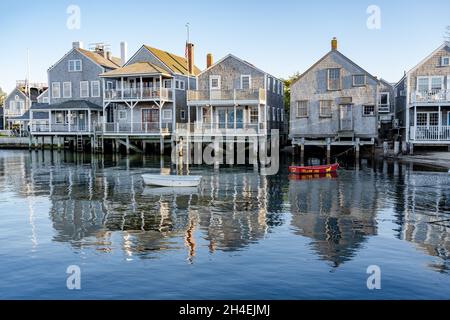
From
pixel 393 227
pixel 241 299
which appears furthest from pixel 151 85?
pixel 241 299

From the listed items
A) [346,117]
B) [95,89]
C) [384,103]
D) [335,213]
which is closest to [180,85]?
[95,89]

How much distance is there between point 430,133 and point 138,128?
3151 centimetres

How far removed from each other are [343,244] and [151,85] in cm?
4383

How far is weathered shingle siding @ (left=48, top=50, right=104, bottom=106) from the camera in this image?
65500 mm

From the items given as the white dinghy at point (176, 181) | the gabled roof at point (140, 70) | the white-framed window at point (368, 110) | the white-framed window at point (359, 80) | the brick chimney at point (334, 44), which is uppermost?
the brick chimney at point (334, 44)

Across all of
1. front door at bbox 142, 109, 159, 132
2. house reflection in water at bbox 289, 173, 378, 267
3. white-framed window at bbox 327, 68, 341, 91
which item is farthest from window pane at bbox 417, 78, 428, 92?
front door at bbox 142, 109, 159, 132

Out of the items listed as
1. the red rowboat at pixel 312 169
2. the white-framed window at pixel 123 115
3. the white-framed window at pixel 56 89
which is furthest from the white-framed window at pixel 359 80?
the white-framed window at pixel 56 89

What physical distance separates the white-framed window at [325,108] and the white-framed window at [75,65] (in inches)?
1273

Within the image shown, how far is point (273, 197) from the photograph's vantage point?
2986 cm

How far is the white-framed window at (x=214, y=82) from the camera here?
55281 mm

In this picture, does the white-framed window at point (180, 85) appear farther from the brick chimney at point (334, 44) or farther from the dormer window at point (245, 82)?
the brick chimney at point (334, 44)

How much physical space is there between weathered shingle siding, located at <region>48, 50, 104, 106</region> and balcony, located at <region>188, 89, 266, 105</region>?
58.5ft

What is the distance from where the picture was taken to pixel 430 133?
4822 centimetres

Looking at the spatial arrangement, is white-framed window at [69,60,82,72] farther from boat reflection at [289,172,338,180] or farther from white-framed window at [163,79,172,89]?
boat reflection at [289,172,338,180]
